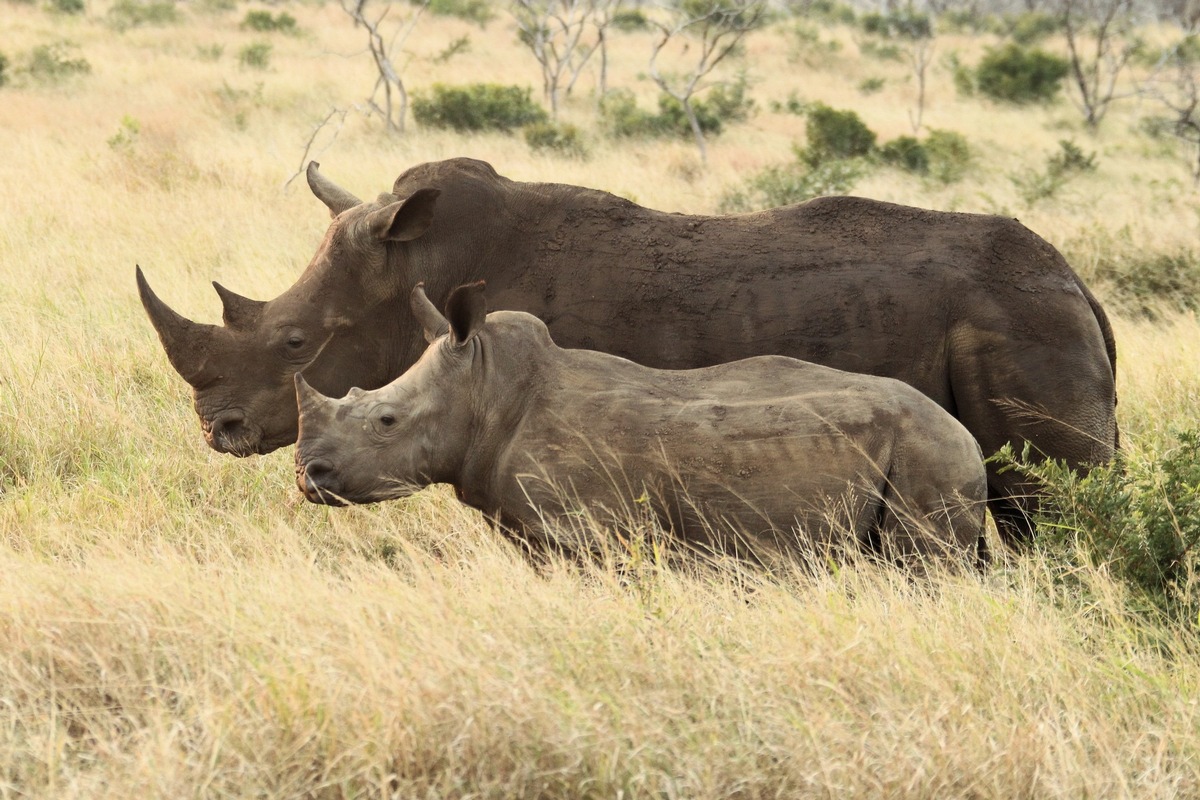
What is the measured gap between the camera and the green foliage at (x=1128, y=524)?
492 centimetres

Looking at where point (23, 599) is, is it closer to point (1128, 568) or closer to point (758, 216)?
point (758, 216)

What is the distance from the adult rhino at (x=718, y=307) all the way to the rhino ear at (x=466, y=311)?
898 mm

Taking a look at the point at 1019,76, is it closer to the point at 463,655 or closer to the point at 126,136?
the point at 126,136

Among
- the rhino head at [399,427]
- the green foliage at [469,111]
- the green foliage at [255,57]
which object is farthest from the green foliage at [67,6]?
the rhino head at [399,427]

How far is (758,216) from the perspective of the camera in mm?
5965

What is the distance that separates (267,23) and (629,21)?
11.5 m

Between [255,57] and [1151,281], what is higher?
[1151,281]

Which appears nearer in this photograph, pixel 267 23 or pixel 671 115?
pixel 671 115

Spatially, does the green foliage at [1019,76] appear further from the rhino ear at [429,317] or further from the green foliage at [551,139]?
the rhino ear at [429,317]

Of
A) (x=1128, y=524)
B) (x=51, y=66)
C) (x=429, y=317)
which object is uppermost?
(x=429, y=317)

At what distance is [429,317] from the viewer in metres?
5.10

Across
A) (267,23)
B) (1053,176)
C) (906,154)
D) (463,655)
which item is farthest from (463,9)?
(463,655)

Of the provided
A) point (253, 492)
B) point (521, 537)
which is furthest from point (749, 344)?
point (253, 492)

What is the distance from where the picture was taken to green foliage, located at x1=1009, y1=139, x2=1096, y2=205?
1423cm
